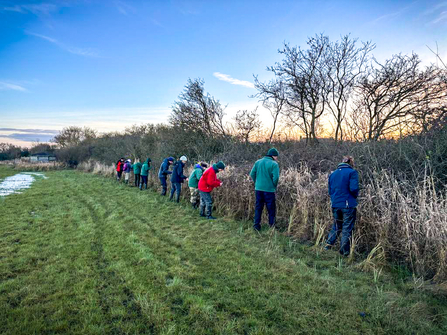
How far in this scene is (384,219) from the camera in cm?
448

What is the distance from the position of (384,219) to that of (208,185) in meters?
4.62

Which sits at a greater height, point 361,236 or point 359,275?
point 361,236

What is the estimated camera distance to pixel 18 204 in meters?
9.33

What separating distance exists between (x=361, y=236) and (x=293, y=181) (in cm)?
228

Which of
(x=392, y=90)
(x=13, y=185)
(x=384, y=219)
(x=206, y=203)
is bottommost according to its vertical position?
(x=13, y=185)

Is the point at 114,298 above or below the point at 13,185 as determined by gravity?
above

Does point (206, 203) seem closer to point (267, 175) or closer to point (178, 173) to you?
point (267, 175)

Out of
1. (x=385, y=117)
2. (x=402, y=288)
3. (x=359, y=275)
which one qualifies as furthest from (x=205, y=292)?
(x=385, y=117)

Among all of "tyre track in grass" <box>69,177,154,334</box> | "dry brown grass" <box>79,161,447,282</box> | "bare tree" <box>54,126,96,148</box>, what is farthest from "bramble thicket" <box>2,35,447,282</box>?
"bare tree" <box>54,126,96,148</box>


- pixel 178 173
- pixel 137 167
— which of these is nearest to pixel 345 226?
pixel 178 173

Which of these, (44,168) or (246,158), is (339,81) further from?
(44,168)

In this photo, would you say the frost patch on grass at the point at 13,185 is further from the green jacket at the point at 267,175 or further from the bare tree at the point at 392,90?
the bare tree at the point at 392,90

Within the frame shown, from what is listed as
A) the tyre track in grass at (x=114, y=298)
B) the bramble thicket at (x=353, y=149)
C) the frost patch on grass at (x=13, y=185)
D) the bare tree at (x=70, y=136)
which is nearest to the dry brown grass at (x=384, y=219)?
the bramble thicket at (x=353, y=149)

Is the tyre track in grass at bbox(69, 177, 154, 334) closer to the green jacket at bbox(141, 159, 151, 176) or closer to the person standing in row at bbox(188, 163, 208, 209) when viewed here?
the person standing in row at bbox(188, 163, 208, 209)
